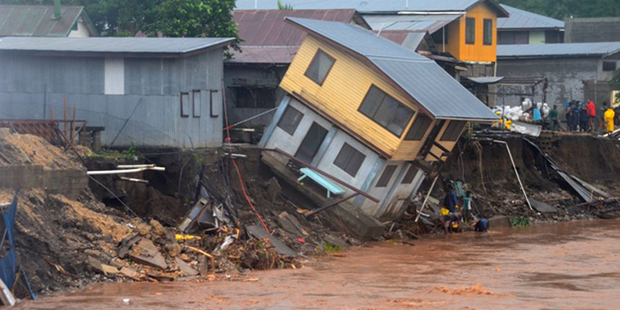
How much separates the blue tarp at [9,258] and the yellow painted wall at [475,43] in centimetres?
2968

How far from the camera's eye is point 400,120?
29.5 metres

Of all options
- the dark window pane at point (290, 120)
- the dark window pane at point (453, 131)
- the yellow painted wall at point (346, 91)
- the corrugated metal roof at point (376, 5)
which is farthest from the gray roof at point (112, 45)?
the corrugated metal roof at point (376, 5)

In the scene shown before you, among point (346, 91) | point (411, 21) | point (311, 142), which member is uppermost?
point (411, 21)

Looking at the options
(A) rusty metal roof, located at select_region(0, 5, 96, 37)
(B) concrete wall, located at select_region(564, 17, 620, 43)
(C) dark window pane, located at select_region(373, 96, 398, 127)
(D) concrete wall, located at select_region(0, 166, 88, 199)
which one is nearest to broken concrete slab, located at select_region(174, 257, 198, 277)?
(D) concrete wall, located at select_region(0, 166, 88, 199)

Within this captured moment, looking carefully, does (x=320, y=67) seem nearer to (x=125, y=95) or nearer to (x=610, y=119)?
(x=125, y=95)

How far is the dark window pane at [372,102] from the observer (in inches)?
1175

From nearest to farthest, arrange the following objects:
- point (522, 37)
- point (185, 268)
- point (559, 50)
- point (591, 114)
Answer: point (185, 268)
point (591, 114)
point (559, 50)
point (522, 37)

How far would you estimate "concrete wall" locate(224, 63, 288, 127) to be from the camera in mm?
34812

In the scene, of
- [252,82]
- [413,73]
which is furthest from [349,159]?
[252,82]

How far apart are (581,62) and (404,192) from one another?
25848 mm

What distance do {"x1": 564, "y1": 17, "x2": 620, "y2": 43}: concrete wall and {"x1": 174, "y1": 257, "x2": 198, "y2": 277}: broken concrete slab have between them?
46.5 metres

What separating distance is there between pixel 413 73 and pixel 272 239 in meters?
8.25

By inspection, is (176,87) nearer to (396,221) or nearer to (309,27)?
(309,27)

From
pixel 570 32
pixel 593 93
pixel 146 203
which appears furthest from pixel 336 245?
pixel 570 32
